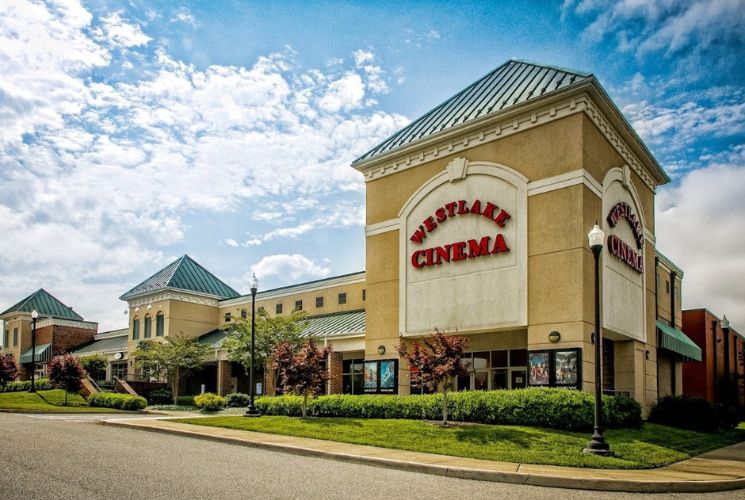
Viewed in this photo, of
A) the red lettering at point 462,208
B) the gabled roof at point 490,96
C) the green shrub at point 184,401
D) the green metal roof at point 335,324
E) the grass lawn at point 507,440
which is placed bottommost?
the green shrub at point 184,401

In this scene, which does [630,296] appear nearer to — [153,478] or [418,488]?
[418,488]

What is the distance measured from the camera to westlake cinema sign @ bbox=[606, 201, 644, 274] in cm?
2586

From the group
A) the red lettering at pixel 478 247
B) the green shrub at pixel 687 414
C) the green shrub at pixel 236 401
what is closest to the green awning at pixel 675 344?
the green shrub at pixel 687 414

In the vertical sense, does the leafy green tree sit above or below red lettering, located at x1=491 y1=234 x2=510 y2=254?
below

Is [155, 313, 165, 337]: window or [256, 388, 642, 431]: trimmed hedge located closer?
[256, 388, 642, 431]: trimmed hedge

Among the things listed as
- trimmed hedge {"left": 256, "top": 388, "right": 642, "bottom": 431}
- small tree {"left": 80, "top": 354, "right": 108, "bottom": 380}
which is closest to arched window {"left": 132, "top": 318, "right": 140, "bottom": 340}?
small tree {"left": 80, "top": 354, "right": 108, "bottom": 380}

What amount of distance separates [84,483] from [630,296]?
2294 cm

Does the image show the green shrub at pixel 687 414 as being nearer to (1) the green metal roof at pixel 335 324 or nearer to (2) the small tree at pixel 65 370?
(1) the green metal roof at pixel 335 324

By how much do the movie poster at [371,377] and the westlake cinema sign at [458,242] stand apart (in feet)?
16.0

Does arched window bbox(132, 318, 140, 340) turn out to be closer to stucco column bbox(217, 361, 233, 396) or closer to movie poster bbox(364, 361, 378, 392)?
stucco column bbox(217, 361, 233, 396)

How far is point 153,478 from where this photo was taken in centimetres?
1117

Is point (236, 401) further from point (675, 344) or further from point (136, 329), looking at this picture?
point (675, 344)

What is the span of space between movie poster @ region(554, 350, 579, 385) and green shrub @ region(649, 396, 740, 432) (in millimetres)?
7002

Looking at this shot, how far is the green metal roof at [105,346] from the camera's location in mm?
59250
